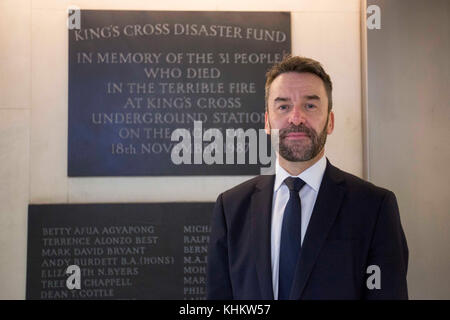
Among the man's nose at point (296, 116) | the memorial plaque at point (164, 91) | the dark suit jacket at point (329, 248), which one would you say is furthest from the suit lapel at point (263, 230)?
the memorial plaque at point (164, 91)

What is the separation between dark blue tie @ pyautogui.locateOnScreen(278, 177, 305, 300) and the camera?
3.85 feet

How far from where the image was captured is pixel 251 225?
49.6 inches

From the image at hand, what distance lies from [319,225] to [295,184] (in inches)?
6.0

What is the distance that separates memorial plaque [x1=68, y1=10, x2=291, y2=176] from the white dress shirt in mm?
1108

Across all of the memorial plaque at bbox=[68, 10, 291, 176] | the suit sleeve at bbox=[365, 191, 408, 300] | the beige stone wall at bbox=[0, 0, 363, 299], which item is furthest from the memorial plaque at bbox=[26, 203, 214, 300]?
the suit sleeve at bbox=[365, 191, 408, 300]

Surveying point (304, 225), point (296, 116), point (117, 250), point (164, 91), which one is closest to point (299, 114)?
point (296, 116)

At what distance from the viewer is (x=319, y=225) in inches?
46.2

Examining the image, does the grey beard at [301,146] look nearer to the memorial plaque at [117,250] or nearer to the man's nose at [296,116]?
the man's nose at [296,116]

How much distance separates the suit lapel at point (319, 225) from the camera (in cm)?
112

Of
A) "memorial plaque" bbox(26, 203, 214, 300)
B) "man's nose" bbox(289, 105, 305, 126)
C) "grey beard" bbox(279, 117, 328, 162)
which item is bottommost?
"memorial plaque" bbox(26, 203, 214, 300)

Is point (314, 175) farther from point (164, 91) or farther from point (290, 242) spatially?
point (164, 91)

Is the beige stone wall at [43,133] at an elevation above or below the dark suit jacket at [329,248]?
above

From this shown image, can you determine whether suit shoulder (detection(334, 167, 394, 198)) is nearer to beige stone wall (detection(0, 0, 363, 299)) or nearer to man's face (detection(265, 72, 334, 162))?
man's face (detection(265, 72, 334, 162))
